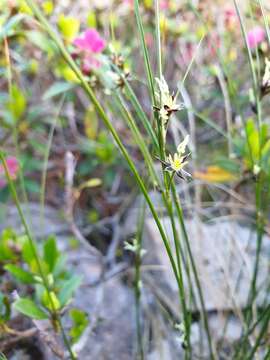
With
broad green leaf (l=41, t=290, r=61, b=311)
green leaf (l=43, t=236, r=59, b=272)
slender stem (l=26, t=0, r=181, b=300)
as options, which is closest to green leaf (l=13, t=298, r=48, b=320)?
broad green leaf (l=41, t=290, r=61, b=311)

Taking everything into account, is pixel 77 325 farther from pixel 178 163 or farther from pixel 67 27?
pixel 67 27

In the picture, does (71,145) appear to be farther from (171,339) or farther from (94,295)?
Answer: (171,339)

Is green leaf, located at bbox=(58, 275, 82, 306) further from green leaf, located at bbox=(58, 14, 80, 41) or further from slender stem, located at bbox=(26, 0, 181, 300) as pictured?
green leaf, located at bbox=(58, 14, 80, 41)

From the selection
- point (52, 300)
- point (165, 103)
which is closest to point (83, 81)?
point (165, 103)

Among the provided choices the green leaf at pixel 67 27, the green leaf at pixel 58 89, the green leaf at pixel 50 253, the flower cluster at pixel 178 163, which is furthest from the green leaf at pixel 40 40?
the flower cluster at pixel 178 163

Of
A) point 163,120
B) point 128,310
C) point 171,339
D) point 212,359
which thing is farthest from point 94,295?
point 163,120

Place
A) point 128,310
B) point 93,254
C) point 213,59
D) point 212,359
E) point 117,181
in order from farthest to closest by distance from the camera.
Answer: point 213,59, point 117,181, point 93,254, point 128,310, point 212,359
